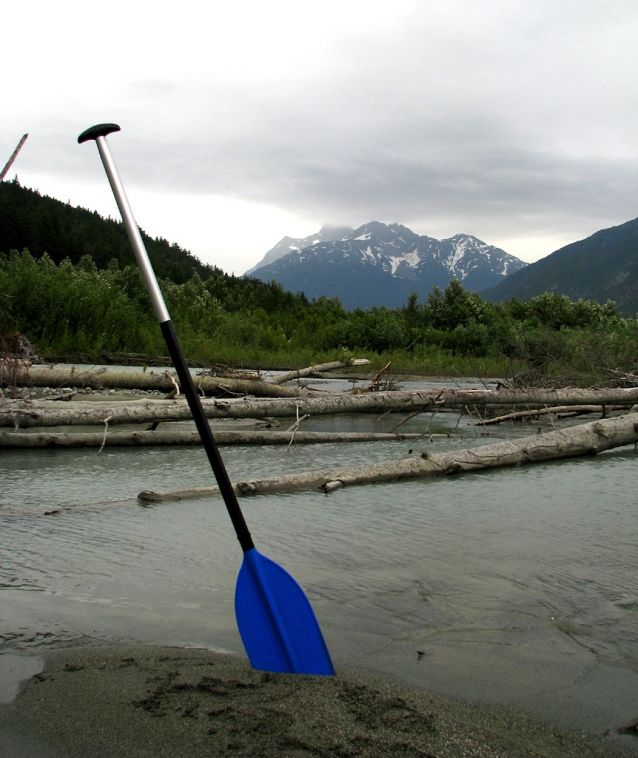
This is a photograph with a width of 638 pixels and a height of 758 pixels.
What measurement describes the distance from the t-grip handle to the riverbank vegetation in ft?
37.7

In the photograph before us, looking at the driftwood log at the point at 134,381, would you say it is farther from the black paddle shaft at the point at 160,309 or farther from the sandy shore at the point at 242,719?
the sandy shore at the point at 242,719

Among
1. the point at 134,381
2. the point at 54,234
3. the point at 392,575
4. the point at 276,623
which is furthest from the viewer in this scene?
the point at 54,234

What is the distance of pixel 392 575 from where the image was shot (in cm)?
387

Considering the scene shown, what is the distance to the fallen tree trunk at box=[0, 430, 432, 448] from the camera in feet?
27.5

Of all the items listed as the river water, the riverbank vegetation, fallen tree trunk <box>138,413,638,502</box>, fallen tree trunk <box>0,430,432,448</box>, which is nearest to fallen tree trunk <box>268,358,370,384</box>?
the riverbank vegetation

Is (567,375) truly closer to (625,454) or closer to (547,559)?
(625,454)

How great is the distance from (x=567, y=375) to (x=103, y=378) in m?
8.94

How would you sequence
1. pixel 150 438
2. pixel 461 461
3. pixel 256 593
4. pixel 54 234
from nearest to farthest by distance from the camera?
1. pixel 256 593
2. pixel 461 461
3. pixel 150 438
4. pixel 54 234

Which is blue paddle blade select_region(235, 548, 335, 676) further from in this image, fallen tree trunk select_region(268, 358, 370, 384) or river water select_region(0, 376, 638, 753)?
fallen tree trunk select_region(268, 358, 370, 384)

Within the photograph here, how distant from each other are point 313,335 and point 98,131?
110 feet

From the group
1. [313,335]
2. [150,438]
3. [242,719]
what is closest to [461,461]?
[150,438]

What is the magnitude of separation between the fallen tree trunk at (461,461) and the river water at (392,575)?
13 cm

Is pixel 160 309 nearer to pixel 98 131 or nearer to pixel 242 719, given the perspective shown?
pixel 98 131

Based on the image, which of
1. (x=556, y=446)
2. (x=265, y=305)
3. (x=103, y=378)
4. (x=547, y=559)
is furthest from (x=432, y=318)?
(x=547, y=559)
